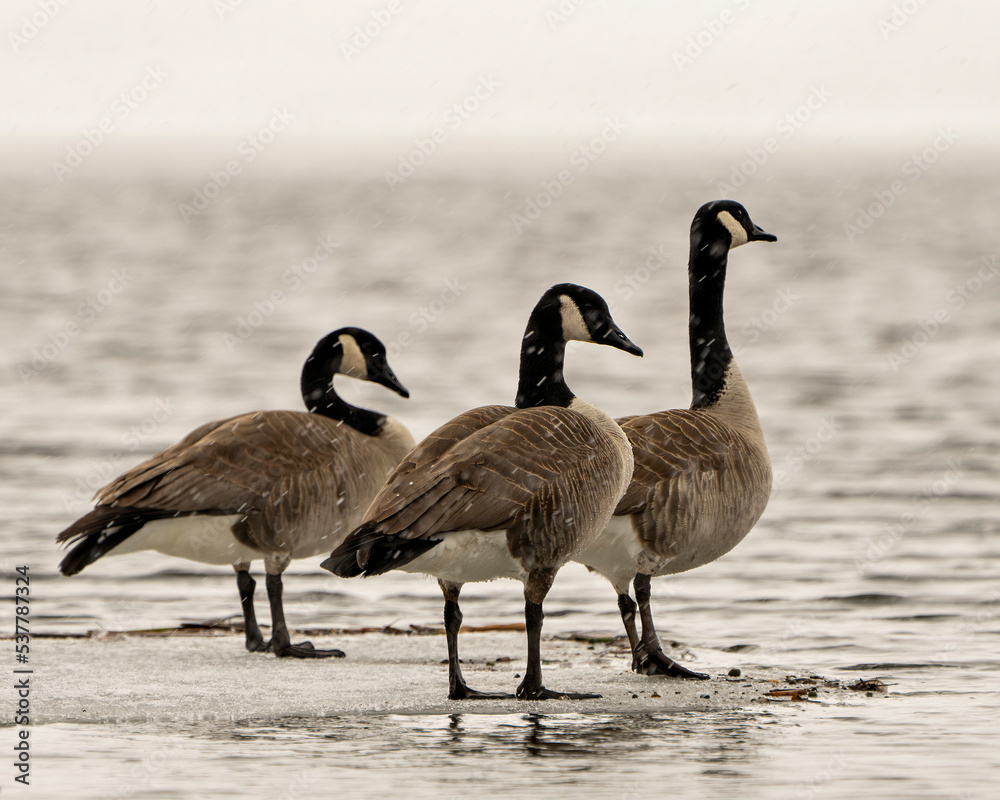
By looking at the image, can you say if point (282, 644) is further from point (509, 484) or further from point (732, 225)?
point (732, 225)

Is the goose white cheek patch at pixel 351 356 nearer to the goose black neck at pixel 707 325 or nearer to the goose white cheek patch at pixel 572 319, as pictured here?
the goose black neck at pixel 707 325

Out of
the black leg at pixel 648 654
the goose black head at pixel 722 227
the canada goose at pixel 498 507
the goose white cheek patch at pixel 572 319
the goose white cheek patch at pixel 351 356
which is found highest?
the goose black head at pixel 722 227

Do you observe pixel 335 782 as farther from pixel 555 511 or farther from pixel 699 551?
pixel 699 551

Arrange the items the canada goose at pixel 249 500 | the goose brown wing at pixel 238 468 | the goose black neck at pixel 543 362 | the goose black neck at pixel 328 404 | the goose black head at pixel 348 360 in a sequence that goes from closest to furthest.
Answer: the goose black neck at pixel 543 362 → the canada goose at pixel 249 500 → the goose brown wing at pixel 238 468 → the goose black neck at pixel 328 404 → the goose black head at pixel 348 360

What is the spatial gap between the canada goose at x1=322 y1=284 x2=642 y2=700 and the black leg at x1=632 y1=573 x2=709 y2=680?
92cm

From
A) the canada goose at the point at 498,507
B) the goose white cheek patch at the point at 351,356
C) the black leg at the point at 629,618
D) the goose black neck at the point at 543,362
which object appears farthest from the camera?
the goose white cheek patch at the point at 351,356

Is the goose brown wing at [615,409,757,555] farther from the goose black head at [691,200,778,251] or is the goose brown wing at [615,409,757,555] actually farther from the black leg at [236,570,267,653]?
the black leg at [236,570,267,653]

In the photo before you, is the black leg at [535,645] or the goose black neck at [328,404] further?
the goose black neck at [328,404]

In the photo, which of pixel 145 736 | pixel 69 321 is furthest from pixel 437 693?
pixel 69 321

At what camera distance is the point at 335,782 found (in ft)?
19.4

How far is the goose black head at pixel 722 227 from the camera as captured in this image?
10.2 m

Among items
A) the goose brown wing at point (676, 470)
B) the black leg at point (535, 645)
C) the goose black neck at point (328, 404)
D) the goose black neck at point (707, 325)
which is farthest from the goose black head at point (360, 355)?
the black leg at point (535, 645)

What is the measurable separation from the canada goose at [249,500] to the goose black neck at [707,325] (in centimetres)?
220

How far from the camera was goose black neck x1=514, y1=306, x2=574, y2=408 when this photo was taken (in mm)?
8336
